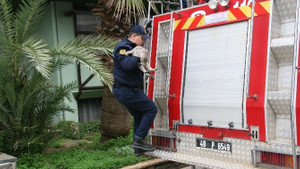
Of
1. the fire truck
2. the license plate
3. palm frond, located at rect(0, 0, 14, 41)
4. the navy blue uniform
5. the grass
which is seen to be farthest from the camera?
palm frond, located at rect(0, 0, 14, 41)

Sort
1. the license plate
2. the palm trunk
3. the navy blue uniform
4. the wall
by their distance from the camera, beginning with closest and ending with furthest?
1. the license plate
2. the navy blue uniform
3. the palm trunk
4. the wall

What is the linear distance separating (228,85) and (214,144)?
2.63ft

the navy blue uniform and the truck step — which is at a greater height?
the navy blue uniform

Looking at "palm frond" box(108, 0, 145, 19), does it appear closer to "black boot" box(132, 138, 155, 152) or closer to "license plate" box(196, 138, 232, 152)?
"black boot" box(132, 138, 155, 152)

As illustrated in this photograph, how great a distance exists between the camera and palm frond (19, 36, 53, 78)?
5771mm

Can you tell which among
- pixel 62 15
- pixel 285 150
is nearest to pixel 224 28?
pixel 285 150

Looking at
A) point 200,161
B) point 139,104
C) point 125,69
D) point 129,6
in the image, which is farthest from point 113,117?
point 200,161

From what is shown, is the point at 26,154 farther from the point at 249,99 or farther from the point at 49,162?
the point at 249,99

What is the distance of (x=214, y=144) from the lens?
493 cm

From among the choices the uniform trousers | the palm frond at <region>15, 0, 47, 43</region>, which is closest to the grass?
the uniform trousers

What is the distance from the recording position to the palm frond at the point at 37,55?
5.77 m

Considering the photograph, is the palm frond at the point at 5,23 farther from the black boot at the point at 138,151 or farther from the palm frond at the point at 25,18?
the black boot at the point at 138,151

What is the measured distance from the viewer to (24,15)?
22.9 feet

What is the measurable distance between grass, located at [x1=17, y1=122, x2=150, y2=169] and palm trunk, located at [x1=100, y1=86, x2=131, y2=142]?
0.19 metres
